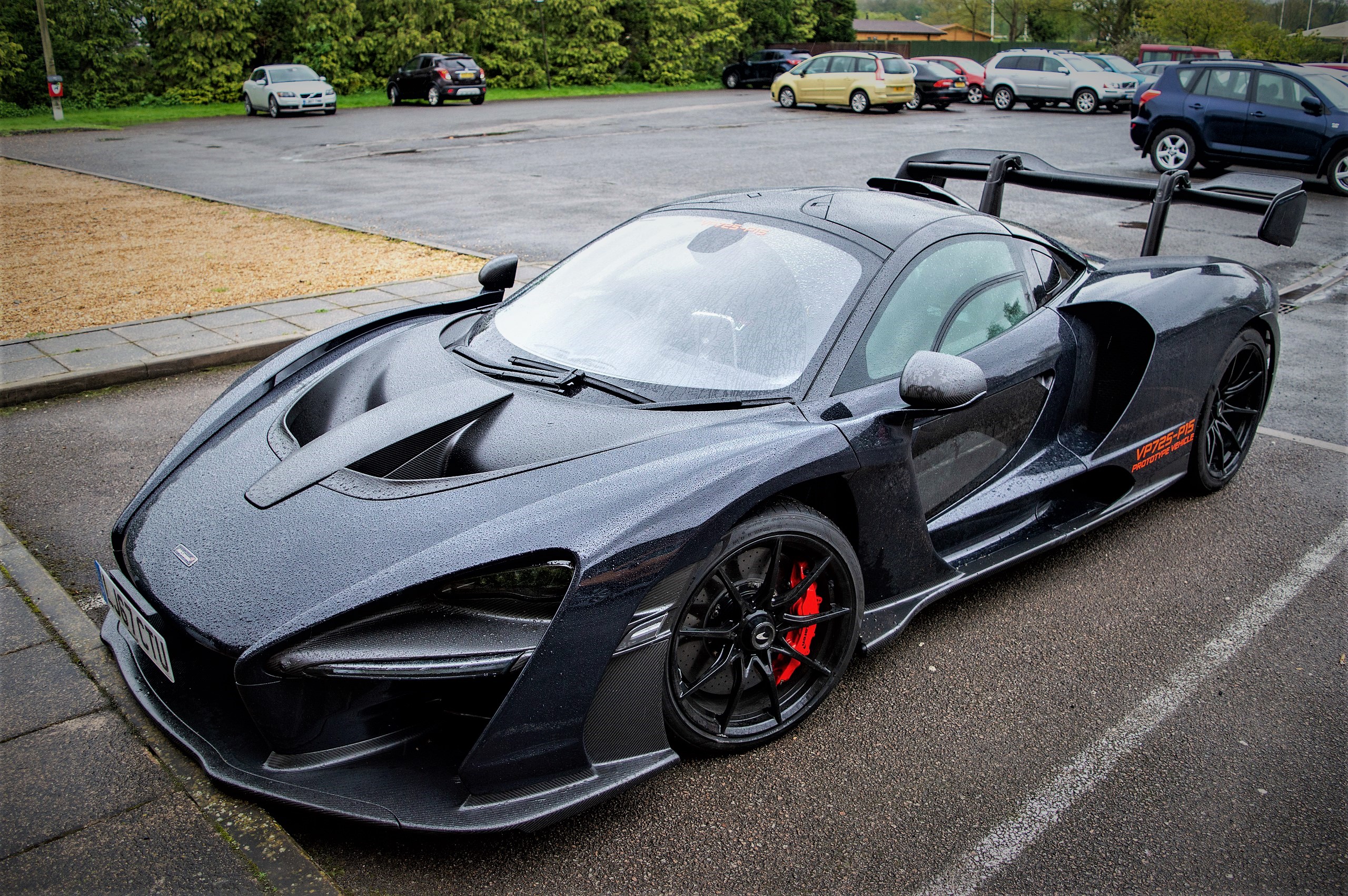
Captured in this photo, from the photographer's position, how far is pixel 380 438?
8.76ft

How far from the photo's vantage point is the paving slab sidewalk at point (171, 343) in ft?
17.5

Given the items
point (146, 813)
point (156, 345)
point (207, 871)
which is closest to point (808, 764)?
point (207, 871)

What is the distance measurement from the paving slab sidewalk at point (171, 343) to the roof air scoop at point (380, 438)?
2.78m

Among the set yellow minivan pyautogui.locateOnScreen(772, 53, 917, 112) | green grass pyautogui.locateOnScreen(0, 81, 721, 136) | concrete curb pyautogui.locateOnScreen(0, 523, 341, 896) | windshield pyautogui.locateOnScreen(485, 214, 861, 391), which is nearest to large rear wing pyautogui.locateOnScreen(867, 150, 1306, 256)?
windshield pyautogui.locateOnScreen(485, 214, 861, 391)

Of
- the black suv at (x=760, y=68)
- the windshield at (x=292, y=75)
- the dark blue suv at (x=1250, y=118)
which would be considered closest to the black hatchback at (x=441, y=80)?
the windshield at (x=292, y=75)

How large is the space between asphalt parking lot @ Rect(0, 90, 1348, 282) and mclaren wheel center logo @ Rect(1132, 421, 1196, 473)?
574 cm

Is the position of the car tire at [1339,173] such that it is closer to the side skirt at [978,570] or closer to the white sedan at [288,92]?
the side skirt at [978,570]

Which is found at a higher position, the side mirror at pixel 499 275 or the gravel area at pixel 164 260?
the side mirror at pixel 499 275

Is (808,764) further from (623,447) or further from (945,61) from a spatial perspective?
(945,61)

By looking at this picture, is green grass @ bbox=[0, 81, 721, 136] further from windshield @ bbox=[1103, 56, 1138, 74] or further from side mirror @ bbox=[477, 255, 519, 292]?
side mirror @ bbox=[477, 255, 519, 292]

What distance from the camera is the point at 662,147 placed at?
17609 millimetres

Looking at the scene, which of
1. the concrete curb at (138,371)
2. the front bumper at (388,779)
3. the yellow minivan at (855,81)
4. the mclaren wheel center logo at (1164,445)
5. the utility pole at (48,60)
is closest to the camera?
the front bumper at (388,779)

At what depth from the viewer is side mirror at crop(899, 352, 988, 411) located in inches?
104

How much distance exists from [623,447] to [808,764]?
0.99 meters
